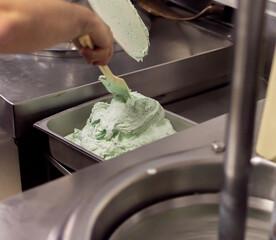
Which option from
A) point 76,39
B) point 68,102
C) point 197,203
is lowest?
point 68,102

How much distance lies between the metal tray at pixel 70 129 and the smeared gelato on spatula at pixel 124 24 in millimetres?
145

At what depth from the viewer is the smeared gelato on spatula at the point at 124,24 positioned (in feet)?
4.00

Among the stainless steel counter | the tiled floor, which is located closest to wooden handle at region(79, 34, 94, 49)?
the stainless steel counter

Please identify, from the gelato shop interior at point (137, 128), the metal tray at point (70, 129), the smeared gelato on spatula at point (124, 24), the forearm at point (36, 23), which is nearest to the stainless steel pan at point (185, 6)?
the gelato shop interior at point (137, 128)

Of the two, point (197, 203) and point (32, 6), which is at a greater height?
point (32, 6)

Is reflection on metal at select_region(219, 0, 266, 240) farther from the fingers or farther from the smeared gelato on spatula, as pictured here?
the smeared gelato on spatula

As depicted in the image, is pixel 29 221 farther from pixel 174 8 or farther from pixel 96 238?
pixel 174 8

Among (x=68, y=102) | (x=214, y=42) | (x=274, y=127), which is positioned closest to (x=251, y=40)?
(x=274, y=127)

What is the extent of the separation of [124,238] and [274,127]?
0.26 meters

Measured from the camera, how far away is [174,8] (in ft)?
6.40

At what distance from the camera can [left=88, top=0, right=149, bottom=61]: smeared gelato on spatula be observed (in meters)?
1.22

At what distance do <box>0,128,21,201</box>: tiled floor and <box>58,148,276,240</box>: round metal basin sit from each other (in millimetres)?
756

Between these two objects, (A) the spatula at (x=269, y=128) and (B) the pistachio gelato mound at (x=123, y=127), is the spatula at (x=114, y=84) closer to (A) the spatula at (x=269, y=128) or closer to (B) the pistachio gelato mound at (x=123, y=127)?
(B) the pistachio gelato mound at (x=123, y=127)

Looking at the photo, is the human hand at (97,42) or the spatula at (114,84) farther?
the spatula at (114,84)
